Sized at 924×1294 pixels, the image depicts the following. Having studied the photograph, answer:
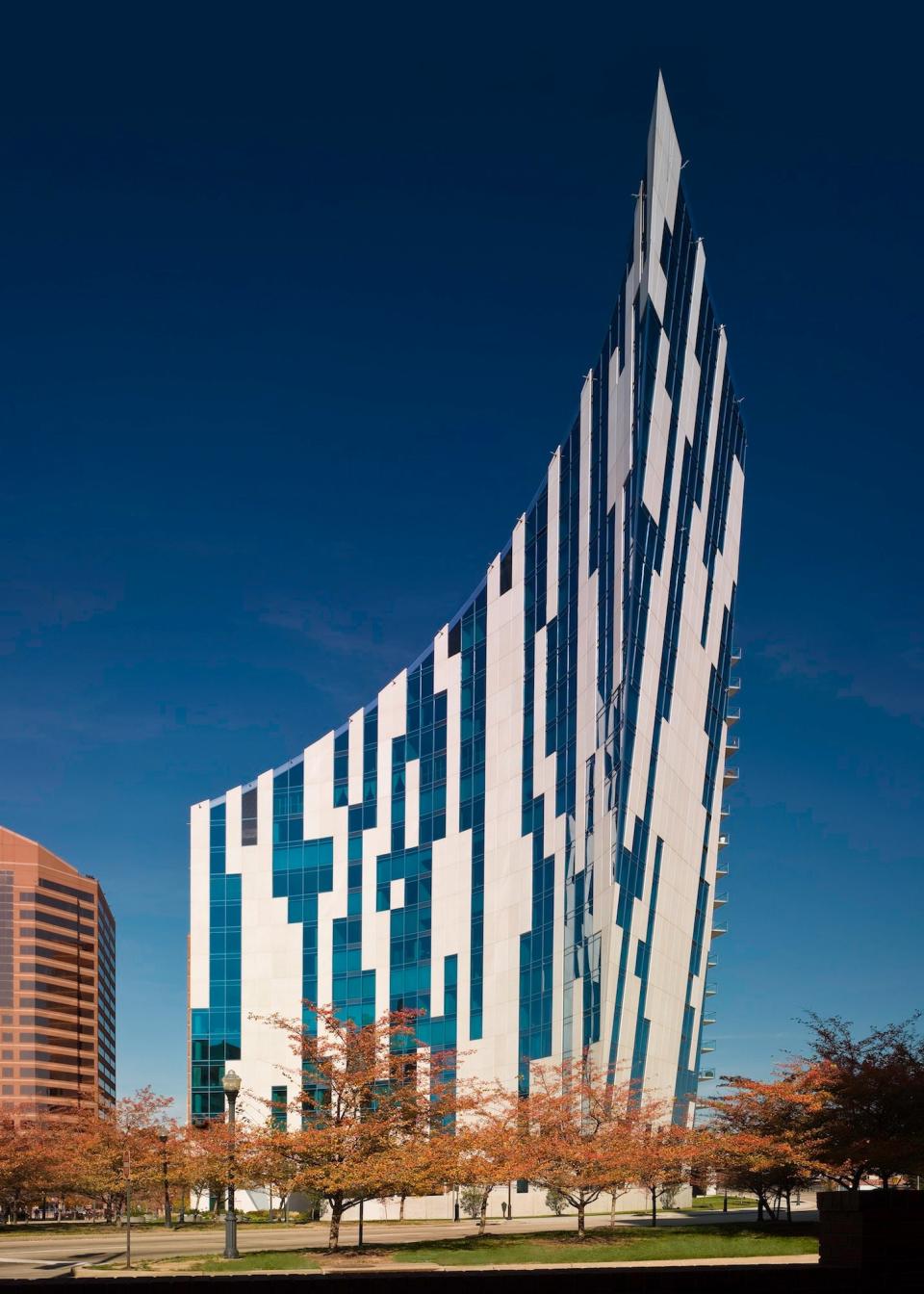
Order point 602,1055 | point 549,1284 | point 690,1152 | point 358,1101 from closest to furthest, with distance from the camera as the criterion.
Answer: point 549,1284, point 358,1101, point 690,1152, point 602,1055

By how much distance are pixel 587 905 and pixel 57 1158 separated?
3024cm

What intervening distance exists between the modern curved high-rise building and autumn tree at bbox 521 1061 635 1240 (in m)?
5.32

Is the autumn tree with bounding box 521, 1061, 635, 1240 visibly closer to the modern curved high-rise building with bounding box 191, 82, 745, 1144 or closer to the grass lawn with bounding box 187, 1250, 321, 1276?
the modern curved high-rise building with bounding box 191, 82, 745, 1144

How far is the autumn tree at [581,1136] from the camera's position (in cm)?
4581

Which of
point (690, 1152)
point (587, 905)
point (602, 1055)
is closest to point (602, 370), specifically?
point (587, 905)

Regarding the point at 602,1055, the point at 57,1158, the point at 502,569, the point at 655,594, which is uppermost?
the point at 502,569

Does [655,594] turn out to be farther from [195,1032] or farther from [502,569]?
[195,1032]

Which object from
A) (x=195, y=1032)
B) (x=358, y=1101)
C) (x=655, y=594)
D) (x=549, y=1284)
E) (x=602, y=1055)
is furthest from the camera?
(x=195, y=1032)

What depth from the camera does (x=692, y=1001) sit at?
83.1 metres

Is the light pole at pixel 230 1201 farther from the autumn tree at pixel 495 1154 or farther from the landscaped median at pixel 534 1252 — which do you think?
the autumn tree at pixel 495 1154

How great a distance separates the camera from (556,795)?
72562 millimetres

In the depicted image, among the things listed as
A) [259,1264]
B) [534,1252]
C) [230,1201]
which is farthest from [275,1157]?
[534,1252]

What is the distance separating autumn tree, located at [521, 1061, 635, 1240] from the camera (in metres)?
45.8

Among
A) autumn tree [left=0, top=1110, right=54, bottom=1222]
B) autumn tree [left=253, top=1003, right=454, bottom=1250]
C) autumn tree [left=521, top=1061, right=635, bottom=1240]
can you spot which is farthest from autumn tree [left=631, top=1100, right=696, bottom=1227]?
autumn tree [left=0, top=1110, right=54, bottom=1222]
